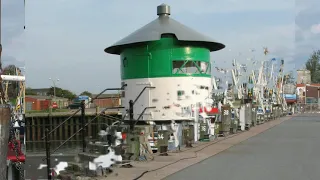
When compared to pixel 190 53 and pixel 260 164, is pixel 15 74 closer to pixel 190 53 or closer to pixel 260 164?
pixel 260 164

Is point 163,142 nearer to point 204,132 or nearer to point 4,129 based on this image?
point 204,132

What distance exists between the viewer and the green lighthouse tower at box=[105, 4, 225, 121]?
1675 centimetres

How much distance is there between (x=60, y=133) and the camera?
1880 inches

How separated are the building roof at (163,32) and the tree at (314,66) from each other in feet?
419

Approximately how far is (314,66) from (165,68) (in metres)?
134

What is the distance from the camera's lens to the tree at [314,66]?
138m

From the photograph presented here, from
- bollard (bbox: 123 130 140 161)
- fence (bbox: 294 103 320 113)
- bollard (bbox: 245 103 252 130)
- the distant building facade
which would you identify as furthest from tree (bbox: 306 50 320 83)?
bollard (bbox: 123 130 140 161)

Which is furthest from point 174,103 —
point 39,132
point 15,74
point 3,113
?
point 39,132

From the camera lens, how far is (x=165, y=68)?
1673 cm

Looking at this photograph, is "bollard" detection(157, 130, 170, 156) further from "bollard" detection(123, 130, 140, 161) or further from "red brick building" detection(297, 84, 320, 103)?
"red brick building" detection(297, 84, 320, 103)

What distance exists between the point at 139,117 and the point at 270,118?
106 ft

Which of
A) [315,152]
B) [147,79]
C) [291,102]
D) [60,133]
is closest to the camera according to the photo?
[315,152]

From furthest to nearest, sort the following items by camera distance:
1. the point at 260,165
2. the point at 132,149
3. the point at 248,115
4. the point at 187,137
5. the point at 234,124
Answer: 1. the point at 248,115
2. the point at 234,124
3. the point at 187,137
4. the point at 132,149
5. the point at 260,165

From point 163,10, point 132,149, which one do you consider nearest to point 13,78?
point 132,149
